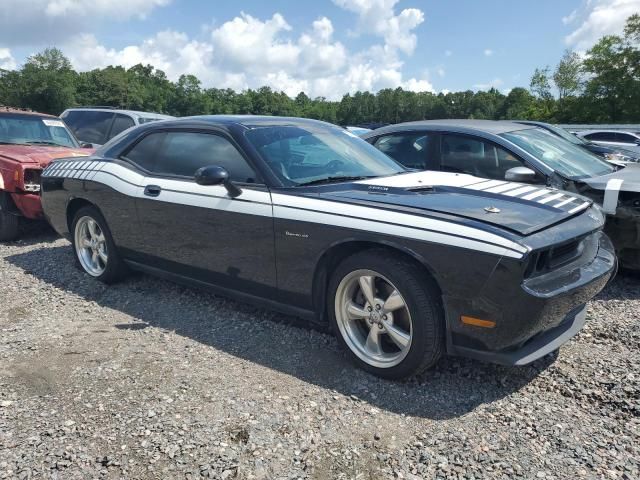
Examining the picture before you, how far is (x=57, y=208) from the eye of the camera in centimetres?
538

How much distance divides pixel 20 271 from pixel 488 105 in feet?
308

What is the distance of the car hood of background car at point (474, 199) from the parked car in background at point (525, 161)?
0.70 meters

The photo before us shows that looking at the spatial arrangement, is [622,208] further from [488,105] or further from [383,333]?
[488,105]

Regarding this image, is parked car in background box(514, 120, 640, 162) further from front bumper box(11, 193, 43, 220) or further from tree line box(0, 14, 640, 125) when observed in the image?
tree line box(0, 14, 640, 125)

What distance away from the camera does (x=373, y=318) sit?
10.5 feet

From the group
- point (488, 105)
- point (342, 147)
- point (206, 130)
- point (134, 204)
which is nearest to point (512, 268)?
point (342, 147)

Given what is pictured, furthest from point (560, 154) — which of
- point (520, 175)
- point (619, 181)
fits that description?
point (520, 175)

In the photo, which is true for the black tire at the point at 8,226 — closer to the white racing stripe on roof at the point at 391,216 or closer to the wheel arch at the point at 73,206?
the wheel arch at the point at 73,206

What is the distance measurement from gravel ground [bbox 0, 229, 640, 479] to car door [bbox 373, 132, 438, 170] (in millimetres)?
2202

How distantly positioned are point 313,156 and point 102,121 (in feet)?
24.0

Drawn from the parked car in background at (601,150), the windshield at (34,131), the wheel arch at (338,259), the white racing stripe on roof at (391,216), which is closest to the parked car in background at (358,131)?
the white racing stripe on roof at (391,216)

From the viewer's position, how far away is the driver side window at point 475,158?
16.7ft

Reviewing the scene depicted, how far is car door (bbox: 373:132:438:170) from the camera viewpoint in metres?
5.54

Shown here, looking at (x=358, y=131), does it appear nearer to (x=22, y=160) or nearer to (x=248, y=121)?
(x=22, y=160)
